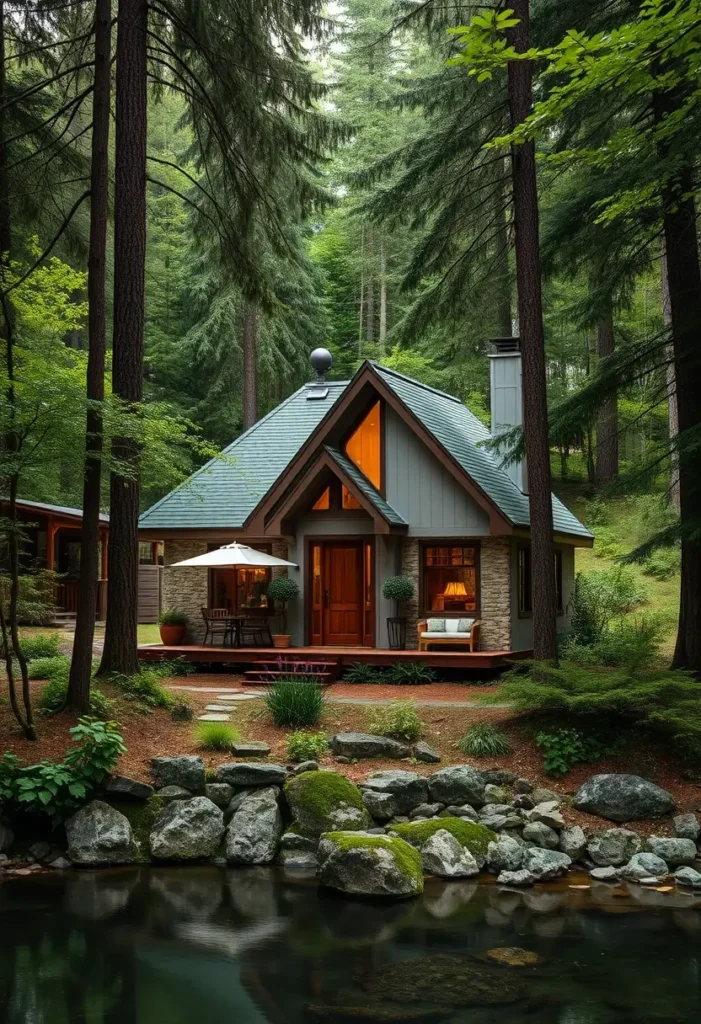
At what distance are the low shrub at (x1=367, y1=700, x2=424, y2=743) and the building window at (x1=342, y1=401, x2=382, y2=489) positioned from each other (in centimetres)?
641

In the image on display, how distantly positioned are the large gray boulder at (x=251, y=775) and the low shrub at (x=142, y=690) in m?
2.06

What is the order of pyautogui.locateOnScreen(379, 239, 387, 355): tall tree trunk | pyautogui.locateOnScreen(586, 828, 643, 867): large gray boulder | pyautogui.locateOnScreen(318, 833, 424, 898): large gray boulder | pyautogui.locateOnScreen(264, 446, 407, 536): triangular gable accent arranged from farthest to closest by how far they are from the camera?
pyautogui.locateOnScreen(379, 239, 387, 355): tall tree trunk → pyautogui.locateOnScreen(264, 446, 407, 536): triangular gable accent → pyautogui.locateOnScreen(586, 828, 643, 867): large gray boulder → pyautogui.locateOnScreen(318, 833, 424, 898): large gray boulder

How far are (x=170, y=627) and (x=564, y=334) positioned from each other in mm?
17159

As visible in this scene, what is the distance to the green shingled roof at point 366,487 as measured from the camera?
54.4 feet

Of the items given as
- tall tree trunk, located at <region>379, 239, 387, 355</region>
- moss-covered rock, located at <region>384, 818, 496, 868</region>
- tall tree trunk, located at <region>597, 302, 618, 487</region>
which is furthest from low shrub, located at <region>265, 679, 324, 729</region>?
tall tree trunk, located at <region>379, 239, 387, 355</region>

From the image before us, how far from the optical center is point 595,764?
34.1 ft

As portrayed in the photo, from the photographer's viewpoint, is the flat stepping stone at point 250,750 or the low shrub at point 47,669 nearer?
the flat stepping stone at point 250,750

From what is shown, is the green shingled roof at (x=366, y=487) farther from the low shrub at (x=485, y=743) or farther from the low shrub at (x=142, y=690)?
the low shrub at (x=485, y=743)

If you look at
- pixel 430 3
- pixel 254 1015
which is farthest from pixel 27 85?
pixel 254 1015

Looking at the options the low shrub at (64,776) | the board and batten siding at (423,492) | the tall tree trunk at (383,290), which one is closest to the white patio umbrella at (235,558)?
the board and batten siding at (423,492)

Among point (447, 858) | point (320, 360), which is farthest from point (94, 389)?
point (320, 360)

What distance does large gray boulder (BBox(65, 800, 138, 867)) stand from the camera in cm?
920

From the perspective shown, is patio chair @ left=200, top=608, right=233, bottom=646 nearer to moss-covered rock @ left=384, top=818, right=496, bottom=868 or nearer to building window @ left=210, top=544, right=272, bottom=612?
building window @ left=210, top=544, right=272, bottom=612

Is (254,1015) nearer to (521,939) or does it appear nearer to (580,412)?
(521,939)
